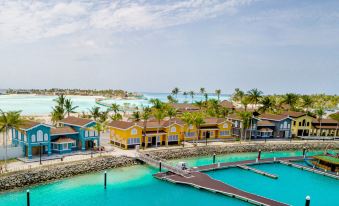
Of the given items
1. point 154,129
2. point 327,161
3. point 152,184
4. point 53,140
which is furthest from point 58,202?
point 327,161

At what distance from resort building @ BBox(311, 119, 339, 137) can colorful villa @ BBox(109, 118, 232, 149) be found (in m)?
23.8

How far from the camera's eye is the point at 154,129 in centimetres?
5384

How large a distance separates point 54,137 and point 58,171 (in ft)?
27.4

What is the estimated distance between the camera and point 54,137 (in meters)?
43.8

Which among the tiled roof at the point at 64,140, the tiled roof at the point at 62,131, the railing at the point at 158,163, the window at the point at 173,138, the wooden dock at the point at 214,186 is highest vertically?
the tiled roof at the point at 62,131

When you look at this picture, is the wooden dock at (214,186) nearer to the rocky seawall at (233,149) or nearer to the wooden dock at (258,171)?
the wooden dock at (258,171)

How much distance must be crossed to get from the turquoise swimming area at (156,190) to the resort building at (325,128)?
104ft

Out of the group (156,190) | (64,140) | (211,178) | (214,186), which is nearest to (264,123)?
(211,178)

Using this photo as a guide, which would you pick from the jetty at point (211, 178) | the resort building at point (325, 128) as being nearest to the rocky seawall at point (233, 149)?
the jetty at point (211, 178)

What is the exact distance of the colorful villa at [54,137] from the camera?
4053 centimetres

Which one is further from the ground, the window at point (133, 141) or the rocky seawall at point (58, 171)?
the window at point (133, 141)

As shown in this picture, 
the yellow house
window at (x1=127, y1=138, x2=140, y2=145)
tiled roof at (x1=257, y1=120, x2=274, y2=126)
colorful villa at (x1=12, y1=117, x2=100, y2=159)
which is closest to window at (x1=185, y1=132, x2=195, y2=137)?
window at (x1=127, y1=138, x2=140, y2=145)

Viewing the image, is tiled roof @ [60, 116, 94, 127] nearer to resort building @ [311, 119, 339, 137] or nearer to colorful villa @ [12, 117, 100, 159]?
colorful villa @ [12, 117, 100, 159]

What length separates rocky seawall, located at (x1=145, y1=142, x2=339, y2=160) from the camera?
49.2 m
